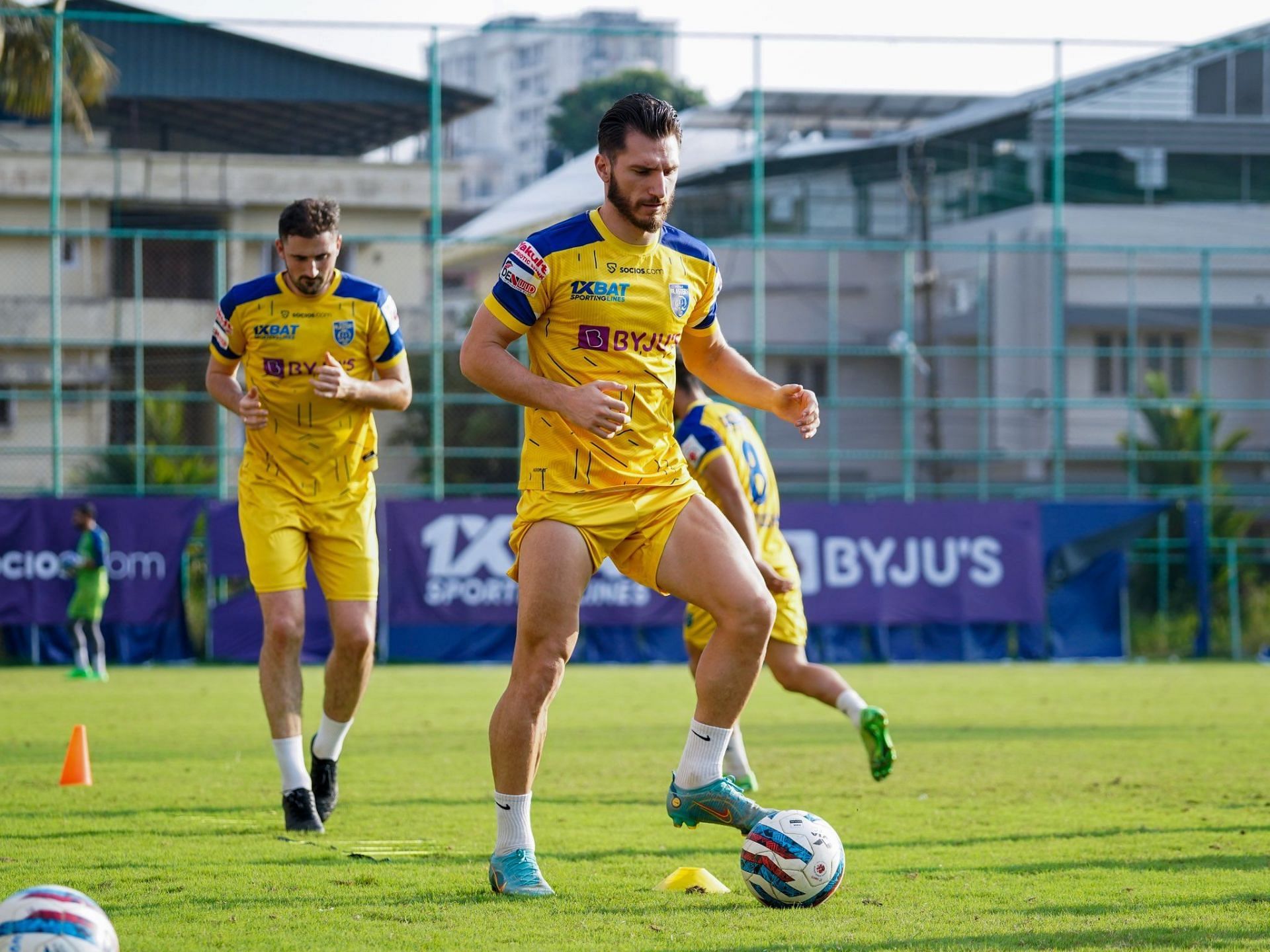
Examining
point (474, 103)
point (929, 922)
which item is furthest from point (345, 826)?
point (474, 103)

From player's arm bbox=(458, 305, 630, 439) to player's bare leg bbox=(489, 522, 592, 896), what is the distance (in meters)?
0.39

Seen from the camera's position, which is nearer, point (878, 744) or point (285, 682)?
point (285, 682)

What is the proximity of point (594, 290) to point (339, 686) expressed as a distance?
257 centimetres

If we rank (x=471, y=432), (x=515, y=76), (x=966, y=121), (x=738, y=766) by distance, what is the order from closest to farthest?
(x=738, y=766), (x=471, y=432), (x=966, y=121), (x=515, y=76)

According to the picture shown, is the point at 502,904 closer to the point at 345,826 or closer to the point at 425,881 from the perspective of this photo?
the point at 425,881

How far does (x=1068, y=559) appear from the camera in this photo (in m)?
21.7

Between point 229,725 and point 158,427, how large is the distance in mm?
14007

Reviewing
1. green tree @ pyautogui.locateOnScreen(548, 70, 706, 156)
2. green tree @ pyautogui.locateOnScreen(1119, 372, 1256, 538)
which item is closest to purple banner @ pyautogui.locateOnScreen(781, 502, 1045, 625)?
green tree @ pyautogui.locateOnScreen(1119, 372, 1256, 538)

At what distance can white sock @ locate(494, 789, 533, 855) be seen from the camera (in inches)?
207

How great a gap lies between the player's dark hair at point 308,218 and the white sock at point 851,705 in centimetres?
330

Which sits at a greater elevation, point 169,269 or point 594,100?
point 594,100

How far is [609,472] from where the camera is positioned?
5.32m

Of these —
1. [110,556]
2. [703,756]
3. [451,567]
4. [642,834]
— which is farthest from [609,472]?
[110,556]

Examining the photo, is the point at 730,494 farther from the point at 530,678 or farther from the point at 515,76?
the point at 515,76
